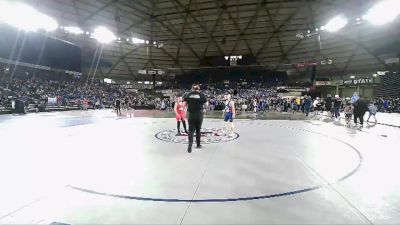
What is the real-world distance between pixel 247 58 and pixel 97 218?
1836 inches

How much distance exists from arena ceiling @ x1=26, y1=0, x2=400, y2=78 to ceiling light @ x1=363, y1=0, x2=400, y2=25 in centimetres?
242

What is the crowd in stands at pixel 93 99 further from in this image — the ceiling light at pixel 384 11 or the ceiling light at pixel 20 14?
the ceiling light at pixel 384 11

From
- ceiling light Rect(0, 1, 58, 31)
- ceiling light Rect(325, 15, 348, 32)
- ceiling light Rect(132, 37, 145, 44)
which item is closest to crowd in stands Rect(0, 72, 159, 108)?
ceiling light Rect(0, 1, 58, 31)

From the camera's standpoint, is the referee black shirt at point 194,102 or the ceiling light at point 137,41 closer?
the referee black shirt at point 194,102

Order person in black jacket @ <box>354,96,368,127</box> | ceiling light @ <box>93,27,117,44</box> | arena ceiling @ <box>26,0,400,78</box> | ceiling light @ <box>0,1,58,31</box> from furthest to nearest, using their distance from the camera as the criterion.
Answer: ceiling light @ <box>93,27,117,44</box>
arena ceiling @ <box>26,0,400,78</box>
ceiling light @ <box>0,1,58,31</box>
person in black jacket @ <box>354,96,368,127</box>

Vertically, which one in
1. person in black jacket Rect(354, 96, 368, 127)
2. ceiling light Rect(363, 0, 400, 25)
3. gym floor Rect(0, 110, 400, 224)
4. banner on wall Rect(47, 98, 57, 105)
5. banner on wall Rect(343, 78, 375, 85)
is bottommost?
gym floor Rect(0, 110, 400, 224)

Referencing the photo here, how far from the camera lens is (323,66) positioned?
45156mm

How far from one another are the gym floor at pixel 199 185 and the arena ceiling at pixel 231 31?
92.5 feet

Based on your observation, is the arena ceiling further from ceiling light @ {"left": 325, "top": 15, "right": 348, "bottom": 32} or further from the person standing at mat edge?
the person standing at mat edge

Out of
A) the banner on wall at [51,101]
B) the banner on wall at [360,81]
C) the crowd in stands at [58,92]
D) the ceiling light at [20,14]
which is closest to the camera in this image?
the ceiling light at [20,14]

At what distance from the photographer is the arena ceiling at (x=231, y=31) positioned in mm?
31344

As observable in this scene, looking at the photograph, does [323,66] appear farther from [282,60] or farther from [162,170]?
[162,170]

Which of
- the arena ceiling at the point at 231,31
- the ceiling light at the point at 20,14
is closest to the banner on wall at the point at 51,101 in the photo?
the ceiling light at the point at 20,14

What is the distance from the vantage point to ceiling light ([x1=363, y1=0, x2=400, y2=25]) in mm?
24484
